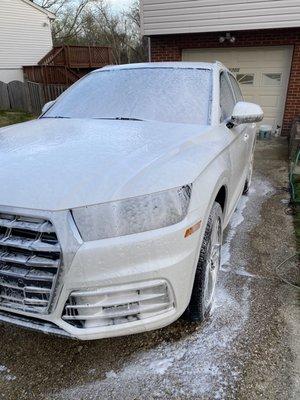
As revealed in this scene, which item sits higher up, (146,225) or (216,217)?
(146,225)

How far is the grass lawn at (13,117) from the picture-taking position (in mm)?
13320

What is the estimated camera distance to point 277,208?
16.3 feet

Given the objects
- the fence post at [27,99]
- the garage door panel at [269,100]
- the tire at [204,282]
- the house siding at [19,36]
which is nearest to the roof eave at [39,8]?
the house siding at [19,36]

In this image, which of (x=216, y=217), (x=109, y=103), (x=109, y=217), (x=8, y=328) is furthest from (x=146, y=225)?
(x=109, y=103)

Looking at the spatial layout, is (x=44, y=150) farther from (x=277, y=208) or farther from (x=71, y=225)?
(x=277, y=208)

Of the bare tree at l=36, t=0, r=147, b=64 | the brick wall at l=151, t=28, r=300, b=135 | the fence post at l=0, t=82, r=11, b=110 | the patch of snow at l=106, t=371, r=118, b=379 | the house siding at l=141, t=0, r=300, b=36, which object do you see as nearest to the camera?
the patch of snow at l=106, t=371, r=118, b=379

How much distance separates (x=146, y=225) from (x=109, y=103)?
5.73 ft

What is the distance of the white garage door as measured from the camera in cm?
911

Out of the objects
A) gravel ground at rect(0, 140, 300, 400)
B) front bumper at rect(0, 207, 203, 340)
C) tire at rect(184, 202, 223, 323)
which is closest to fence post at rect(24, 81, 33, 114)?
gravel ground at rect(0, 140, 300, 400)

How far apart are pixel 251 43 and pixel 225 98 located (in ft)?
21.3

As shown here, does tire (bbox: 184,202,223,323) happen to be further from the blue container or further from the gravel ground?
the blue container

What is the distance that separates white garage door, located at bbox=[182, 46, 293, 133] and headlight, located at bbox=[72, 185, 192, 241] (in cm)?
833

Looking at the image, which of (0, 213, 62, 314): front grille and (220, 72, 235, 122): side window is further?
(220, 72, 235, 122): side window

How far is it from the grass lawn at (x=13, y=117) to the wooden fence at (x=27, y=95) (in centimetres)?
55
